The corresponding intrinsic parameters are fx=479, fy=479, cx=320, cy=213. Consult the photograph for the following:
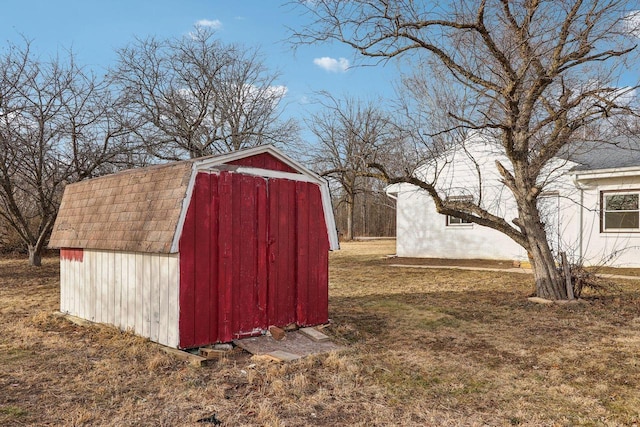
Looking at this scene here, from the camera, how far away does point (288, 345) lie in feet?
18.9

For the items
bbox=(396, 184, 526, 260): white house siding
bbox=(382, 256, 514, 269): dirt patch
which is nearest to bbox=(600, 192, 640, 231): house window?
bbox=(396, 184, 526, 260): white house siding

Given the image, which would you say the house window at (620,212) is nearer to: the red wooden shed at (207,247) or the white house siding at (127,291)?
the red wooden shed at (207,247)

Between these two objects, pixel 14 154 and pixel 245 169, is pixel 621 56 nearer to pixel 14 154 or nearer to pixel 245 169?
pixel 245 169

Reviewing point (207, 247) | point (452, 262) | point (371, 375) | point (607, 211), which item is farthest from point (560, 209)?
point (207, 247)

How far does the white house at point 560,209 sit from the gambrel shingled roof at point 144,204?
212 inches

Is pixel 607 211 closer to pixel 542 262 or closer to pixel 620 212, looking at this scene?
pixel 620 212

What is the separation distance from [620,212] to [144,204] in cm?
1273

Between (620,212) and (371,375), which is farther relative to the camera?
(620,212)

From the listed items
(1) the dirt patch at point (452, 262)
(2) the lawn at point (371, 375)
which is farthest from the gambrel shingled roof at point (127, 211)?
(1) the dirt patch at point (452, 262)

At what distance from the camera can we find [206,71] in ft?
66.6

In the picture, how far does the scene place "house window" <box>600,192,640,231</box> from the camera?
13.0 meters

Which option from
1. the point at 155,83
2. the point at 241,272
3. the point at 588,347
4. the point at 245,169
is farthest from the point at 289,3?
the point at 155,83

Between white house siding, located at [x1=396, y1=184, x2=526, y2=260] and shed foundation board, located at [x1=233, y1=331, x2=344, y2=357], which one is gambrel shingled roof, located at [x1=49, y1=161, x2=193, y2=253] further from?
white house siding, located at [x1=396, y1=184, x2=526, y2=260]

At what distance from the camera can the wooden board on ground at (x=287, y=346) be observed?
5473 mm
